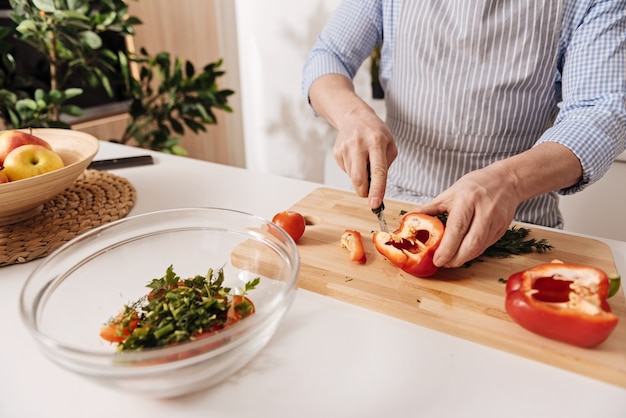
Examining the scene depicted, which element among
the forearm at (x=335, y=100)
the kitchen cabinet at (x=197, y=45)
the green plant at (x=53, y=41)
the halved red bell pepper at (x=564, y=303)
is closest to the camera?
the halved red bell pepper at (x=564, y=303)

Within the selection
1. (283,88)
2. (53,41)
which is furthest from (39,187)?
(283,88)

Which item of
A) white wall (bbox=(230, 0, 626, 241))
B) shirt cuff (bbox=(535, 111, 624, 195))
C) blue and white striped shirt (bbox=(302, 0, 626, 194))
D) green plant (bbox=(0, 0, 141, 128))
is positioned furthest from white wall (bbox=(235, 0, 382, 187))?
shirt cuff (bbox=(535, 111, 624, 195))

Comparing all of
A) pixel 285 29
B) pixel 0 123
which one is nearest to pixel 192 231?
pixel 285 29

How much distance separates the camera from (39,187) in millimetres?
882

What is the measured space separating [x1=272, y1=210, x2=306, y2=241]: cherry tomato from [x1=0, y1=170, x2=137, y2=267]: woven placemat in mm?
359

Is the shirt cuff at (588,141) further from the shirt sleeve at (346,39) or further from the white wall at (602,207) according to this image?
the white wall at (602,207)

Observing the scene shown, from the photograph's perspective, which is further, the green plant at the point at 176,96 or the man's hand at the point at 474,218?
the green plant at the point at 176,96

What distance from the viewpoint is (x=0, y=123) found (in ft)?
7.71

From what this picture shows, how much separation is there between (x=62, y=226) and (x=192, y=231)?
0.30m

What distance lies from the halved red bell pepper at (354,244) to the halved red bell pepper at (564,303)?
254 millimetres

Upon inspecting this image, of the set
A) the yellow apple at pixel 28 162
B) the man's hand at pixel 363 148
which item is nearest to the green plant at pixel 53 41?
the yellow apple at pixel 28 162

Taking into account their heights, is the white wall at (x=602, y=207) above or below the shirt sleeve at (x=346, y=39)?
below

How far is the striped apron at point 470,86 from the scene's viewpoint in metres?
1.16

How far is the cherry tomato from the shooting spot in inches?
36.0
